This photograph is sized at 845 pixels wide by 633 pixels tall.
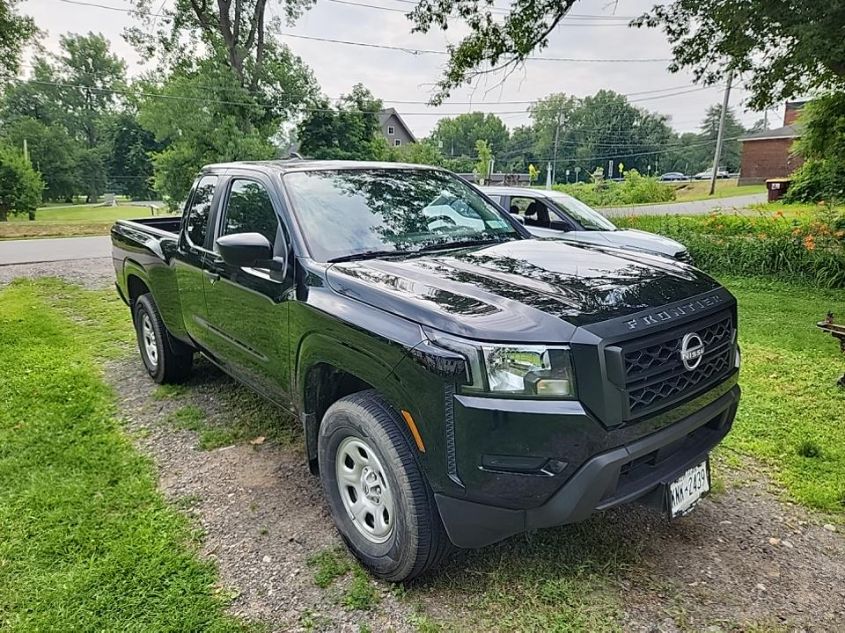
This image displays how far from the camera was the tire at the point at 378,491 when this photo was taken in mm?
2234

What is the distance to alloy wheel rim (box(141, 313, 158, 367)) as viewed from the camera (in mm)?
4959

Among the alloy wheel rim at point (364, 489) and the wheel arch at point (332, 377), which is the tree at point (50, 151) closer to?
the wheel arch at point (332, 377)

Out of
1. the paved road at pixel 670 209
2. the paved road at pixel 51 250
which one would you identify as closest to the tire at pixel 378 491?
the paved road at pixel 51 250

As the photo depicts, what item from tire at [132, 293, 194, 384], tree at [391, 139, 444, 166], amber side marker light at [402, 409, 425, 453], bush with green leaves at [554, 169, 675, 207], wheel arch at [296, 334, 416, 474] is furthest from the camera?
tree at [391, 139, 444, 166]

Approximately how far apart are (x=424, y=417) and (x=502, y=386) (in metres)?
0.33

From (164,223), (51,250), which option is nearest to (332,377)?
(164,223)

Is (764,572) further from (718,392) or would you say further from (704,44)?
(704,44)

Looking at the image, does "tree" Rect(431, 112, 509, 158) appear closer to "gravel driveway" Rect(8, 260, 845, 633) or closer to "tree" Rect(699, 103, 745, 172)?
"tree" Rect(699, 103, 745, 172)

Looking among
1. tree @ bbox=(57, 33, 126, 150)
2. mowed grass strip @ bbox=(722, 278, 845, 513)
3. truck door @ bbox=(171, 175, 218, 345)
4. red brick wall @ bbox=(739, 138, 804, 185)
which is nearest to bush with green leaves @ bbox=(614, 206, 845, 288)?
mowed grass strip @ bbox=(722, 278, 845, 513)

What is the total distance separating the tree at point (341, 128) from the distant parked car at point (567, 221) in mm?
21633

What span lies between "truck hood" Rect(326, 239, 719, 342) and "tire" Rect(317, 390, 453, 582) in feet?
1.64

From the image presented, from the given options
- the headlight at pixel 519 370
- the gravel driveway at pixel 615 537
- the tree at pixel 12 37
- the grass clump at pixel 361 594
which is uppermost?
the tree at pixel 12 37

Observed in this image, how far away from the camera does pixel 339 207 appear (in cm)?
319

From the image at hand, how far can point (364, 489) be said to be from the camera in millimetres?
2586
